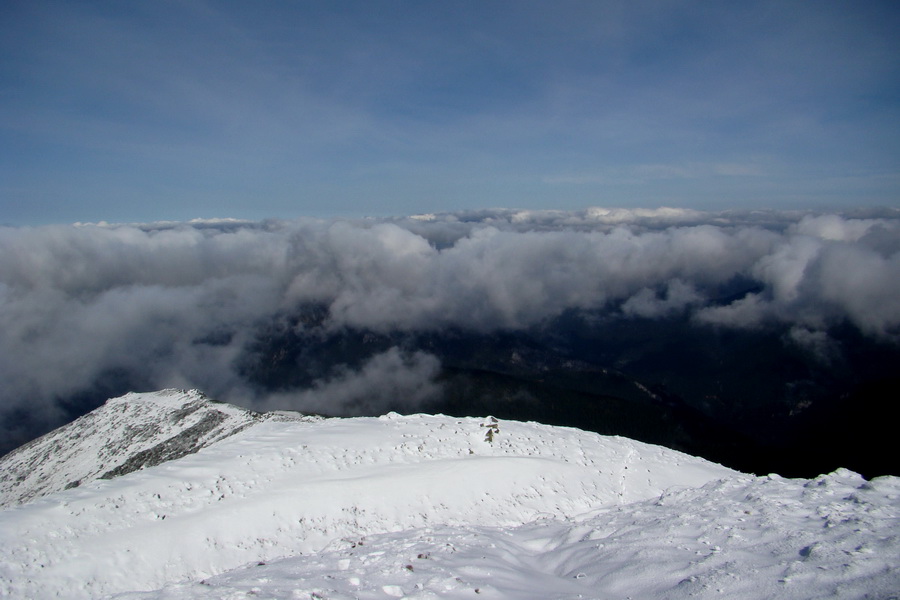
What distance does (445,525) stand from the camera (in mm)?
17797

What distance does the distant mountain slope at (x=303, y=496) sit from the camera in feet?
51.9

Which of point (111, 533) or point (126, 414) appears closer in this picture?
point (111, 533)

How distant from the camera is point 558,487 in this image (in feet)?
72.3

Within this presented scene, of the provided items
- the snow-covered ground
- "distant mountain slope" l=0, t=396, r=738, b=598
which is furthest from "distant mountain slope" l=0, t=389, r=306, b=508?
the snow-covered ground

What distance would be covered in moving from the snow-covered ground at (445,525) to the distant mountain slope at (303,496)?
0.08m

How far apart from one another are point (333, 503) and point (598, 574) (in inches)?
469

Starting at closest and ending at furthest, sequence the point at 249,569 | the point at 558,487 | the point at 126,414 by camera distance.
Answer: the point at 249,569
the point at 558,487
the point at 126,414

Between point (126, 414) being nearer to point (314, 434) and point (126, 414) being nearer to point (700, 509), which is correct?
point (314, 434)

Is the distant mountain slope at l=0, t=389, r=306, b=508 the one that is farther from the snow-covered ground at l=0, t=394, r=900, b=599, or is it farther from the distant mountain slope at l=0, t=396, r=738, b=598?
the snow-covered ground at l=0, t=394, r=900, b=599

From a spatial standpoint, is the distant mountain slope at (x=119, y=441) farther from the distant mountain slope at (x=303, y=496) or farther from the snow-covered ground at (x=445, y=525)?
the snow-covered ground at (x=445, y=525)

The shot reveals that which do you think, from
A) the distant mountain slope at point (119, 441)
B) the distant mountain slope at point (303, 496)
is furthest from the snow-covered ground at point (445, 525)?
the distant mountain slope at point (119, 441)

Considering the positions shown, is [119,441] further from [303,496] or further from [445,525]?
[445,525]

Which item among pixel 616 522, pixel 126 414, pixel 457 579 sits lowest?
pixel 126 414

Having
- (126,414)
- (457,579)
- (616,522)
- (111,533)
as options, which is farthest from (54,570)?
(126,414)
